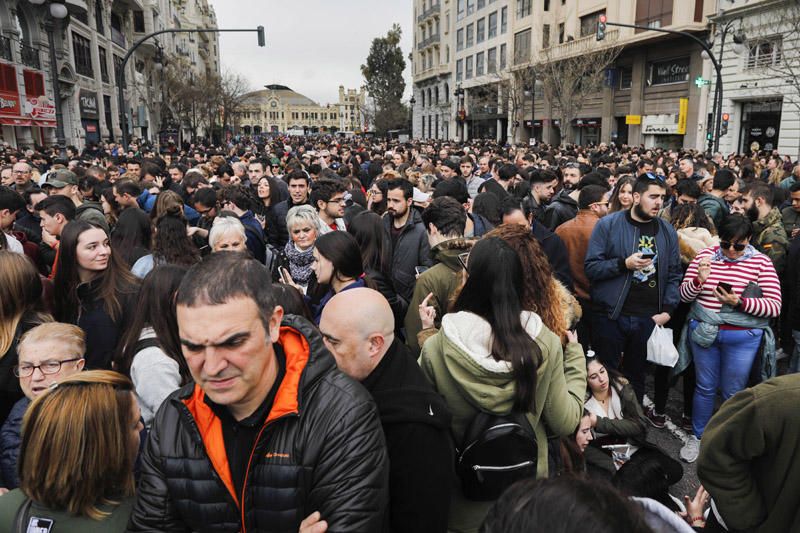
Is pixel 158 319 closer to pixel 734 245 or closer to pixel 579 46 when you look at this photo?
pixel 734 245

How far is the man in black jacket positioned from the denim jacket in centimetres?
353

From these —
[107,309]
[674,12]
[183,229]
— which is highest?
[674,12]

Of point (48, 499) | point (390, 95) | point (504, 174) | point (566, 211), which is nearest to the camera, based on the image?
point (48, 499)

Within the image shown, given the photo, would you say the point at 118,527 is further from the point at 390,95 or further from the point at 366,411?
the point at 390,95

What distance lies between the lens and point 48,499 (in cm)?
182

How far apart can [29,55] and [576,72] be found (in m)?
30.0

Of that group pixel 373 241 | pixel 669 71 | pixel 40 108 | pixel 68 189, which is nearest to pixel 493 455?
pixel 373 241

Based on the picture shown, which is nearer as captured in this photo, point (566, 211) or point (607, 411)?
point (607, 411)

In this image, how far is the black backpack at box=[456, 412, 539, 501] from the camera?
2109 mm

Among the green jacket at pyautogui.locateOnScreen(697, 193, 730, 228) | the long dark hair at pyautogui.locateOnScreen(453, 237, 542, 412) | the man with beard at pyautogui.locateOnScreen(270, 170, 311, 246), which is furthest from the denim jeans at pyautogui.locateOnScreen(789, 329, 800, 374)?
the man with beard at pyautogui.locateOnScreen(270, 170, 311, 246)

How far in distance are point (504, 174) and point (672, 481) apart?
579cm

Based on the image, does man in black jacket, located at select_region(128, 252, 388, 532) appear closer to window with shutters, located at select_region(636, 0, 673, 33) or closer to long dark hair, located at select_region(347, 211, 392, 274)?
long dark hair, located at select_region(347, 211, 392, 274)

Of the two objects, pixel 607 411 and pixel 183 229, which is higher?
pixel 183 229

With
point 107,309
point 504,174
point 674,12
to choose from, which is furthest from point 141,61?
point 107,309
